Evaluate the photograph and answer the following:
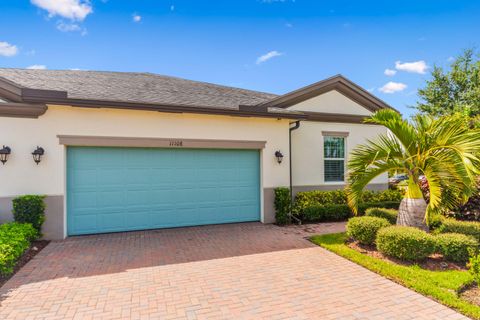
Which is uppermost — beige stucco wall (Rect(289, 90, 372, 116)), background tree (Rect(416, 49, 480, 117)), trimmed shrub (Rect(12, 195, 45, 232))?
background tree (Rect(416, 49, 480, 117))

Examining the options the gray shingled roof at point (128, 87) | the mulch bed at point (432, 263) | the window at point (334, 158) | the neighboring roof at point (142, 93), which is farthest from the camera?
the window at point (334, 158)

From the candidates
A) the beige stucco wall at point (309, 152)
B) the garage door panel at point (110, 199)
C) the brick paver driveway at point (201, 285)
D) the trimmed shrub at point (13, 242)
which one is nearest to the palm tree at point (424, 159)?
the brick paver driveway at point (201, 285)

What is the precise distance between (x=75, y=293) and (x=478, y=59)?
30909 millimetres

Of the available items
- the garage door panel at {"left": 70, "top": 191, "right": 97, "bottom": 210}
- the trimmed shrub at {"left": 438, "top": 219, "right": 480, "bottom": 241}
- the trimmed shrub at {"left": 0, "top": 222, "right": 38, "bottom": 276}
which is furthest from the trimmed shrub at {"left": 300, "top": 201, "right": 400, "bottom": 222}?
the trimmed shrub at {"left": 0, "top": 222, "right": 38, "bottom": 276}

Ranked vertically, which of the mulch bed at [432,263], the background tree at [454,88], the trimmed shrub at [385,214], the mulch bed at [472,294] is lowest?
the mulch bed at [472,294]

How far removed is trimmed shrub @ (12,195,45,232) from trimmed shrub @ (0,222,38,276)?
0.23m

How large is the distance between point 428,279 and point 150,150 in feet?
23.5

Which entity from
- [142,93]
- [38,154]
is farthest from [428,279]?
[38,154]

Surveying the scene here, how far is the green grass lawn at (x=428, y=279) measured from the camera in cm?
399

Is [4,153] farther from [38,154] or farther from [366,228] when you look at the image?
[366,228]

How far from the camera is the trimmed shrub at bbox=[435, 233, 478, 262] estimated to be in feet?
17.9

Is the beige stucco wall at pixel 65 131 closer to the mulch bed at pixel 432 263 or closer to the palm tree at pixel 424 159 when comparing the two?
the palm tree at pixel 424 159

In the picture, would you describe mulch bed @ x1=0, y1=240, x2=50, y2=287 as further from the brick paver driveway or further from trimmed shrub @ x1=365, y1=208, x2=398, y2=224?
trimmed shrub @ x1=365, y1=208, x2=398, y2=224

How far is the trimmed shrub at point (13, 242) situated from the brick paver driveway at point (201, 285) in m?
0.26
